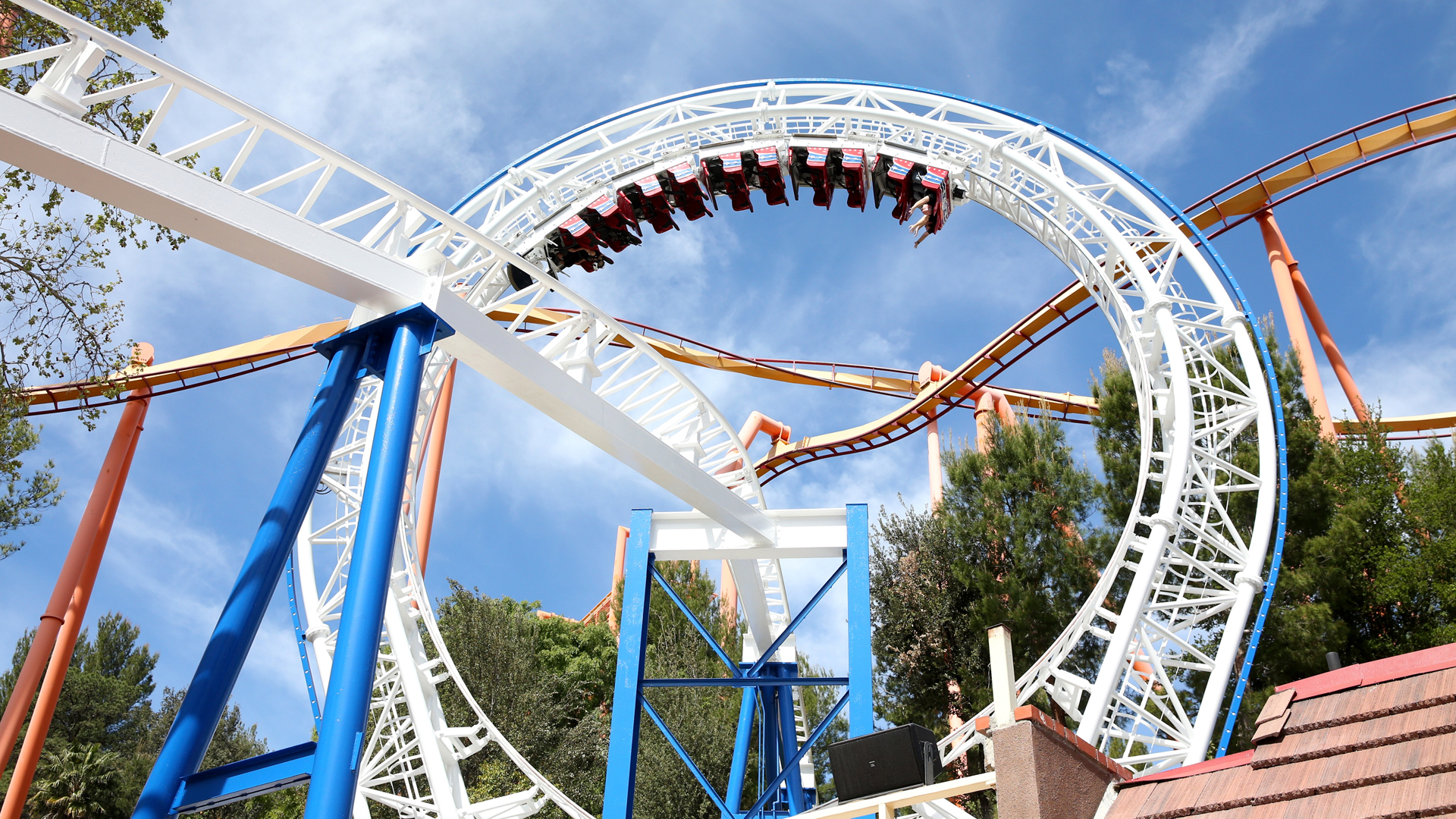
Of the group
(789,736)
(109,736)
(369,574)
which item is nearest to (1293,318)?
(789,736)

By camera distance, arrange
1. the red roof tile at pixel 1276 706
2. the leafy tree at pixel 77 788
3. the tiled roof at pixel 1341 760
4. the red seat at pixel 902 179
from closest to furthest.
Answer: the tiled roof at pixel 1341 760 → the red roof tile at pixel 1276 706 → the red seat at pixel 902 179 → the leafy tree at pixel 77 788

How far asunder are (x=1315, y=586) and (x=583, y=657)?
14.2 meters

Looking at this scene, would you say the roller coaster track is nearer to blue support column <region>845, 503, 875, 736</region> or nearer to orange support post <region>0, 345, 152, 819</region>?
blue support column <region>845, 503, 875, 736</region>

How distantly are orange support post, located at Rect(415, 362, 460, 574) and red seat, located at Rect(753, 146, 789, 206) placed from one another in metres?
6.62

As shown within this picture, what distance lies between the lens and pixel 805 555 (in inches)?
356

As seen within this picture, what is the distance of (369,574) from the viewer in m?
5.27

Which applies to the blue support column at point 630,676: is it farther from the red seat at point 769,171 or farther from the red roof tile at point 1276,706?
the red seat at point 769,171

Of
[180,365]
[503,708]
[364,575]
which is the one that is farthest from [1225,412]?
[180,365]

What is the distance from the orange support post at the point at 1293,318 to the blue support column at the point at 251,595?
12.5 metres

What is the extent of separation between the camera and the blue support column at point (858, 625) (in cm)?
772

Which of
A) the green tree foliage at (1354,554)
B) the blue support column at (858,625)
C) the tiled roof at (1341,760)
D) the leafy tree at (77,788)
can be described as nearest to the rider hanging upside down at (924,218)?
the green tree foliage at (1354,554)

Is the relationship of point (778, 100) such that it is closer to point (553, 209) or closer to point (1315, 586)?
point (553, 209)

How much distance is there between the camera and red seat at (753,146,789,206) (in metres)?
12.4

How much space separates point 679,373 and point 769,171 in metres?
4.02
